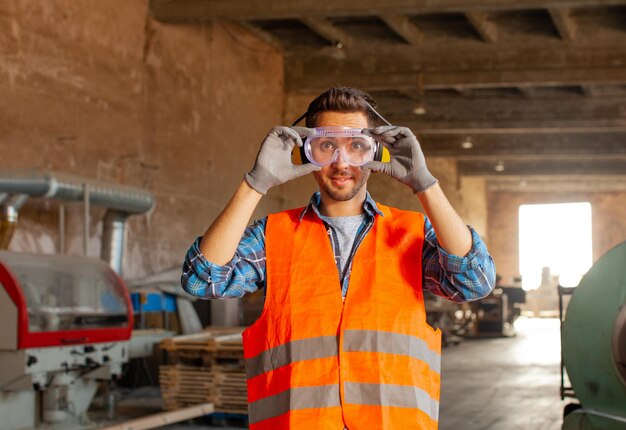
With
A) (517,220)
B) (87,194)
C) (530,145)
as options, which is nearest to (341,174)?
(87,194)

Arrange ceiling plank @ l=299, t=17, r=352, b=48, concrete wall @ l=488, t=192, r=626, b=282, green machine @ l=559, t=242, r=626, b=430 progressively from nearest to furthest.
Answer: green machine @ l=559, t=242, r=626, b=430
ceiling plank @ l=299, t=17, r=352, b=48
concrete wall @ l=488, t=192, r=626, b=282

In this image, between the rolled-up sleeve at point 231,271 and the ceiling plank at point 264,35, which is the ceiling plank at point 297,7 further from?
the rolled-up sleeve at point 231,271

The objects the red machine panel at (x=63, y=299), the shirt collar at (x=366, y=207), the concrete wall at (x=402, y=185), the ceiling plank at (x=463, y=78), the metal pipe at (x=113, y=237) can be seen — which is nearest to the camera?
the shirt collar at (x=366, y=207)

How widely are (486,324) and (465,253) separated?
21351mm

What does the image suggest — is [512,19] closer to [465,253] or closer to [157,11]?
[157,11]

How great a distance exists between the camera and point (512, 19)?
15648 millimetres

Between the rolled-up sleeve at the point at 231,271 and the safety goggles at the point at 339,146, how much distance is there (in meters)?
0.35

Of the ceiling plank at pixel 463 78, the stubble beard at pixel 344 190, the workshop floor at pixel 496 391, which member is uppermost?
the ceiling plank at pixel 463 78

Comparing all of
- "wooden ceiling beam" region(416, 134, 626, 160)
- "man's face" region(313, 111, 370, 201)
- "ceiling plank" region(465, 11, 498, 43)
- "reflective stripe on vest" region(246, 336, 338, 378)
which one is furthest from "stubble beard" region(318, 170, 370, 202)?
"wooden ceiling beam" region(416, 134, 626, 160)

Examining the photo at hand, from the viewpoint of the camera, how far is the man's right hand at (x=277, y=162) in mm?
2609

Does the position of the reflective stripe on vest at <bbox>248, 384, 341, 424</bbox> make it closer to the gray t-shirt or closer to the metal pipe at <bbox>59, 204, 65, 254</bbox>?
A: the gray t-shirt

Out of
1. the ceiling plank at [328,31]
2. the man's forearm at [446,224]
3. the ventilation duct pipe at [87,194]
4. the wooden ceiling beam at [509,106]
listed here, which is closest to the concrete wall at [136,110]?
the ventilation duct pipe at [87,194]

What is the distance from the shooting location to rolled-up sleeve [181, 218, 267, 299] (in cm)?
265

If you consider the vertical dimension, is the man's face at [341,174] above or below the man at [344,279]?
above
